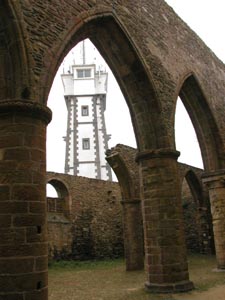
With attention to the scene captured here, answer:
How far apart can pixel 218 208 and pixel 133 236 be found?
2.88m

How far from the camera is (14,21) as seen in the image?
14.9 feet

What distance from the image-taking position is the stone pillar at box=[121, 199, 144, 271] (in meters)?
11.0

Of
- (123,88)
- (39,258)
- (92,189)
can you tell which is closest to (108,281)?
(123,88)

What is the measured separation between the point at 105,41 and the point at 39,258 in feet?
14.4

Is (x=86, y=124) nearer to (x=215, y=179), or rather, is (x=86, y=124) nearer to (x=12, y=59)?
(x=215, y=179)

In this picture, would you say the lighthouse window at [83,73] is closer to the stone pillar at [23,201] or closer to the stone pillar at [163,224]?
the stone pillar at [163,224]

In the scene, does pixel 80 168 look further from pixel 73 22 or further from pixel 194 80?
pixel 73 22

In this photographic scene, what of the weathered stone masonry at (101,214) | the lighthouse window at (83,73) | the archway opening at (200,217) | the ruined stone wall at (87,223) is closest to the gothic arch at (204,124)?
the weathered stone masonry at (101,214)

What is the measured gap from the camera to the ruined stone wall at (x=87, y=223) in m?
13.9

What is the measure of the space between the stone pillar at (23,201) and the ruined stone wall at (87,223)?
933 cm

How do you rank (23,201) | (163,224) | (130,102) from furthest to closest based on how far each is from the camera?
(130,102) → (163,224) → (23,201)

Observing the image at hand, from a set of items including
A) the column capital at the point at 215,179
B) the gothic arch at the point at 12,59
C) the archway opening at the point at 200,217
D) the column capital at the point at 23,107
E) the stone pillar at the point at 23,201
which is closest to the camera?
the stone pillar at the point at 23,201

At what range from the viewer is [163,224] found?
22.5 ft

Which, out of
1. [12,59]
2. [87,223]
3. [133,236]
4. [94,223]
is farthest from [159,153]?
[94,223]
